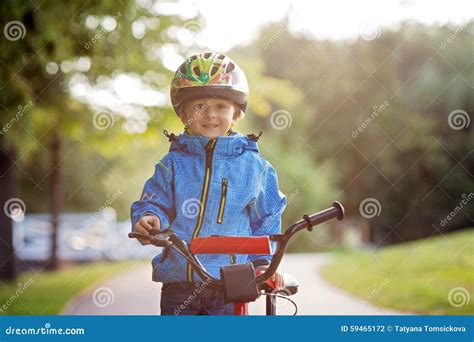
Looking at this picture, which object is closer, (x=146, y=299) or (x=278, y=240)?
(x=278, y=240)

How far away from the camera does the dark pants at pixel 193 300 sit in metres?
2.84

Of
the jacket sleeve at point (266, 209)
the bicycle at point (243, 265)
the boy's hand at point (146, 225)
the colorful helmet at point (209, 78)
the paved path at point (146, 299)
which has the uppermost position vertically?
the colorful helmet at point (209, 78)

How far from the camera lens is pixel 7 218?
5.20 m

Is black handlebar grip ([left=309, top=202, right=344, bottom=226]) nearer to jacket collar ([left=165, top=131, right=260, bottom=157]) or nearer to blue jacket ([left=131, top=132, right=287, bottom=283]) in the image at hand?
blue jacket ([left=131, top=132, right=287, bottom=283])

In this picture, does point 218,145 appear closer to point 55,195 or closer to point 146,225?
point 146,225

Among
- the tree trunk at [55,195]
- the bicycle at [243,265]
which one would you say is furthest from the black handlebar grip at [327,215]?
the tree trunk at [55,195]

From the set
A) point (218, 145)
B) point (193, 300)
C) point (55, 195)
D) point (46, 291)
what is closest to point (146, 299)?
point (193, 300)

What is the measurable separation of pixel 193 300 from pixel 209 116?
790mm

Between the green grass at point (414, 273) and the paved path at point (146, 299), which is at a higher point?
the green grass at point (414, 273)

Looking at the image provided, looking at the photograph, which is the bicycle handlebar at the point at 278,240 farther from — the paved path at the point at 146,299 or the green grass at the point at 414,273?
the green grass at the point at 414,273

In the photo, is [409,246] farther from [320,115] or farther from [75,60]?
[75,60]

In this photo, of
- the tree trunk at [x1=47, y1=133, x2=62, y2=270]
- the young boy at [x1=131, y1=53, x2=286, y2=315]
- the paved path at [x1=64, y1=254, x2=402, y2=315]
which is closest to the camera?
the young boy at [x1=131, y1=53, x2=286, y2=315]

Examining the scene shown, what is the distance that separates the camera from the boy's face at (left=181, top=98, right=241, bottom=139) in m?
3.06

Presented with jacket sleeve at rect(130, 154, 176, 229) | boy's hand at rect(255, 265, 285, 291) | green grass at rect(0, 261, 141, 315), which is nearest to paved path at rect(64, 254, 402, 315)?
green grass at rect(0, 261, 141, 315)
